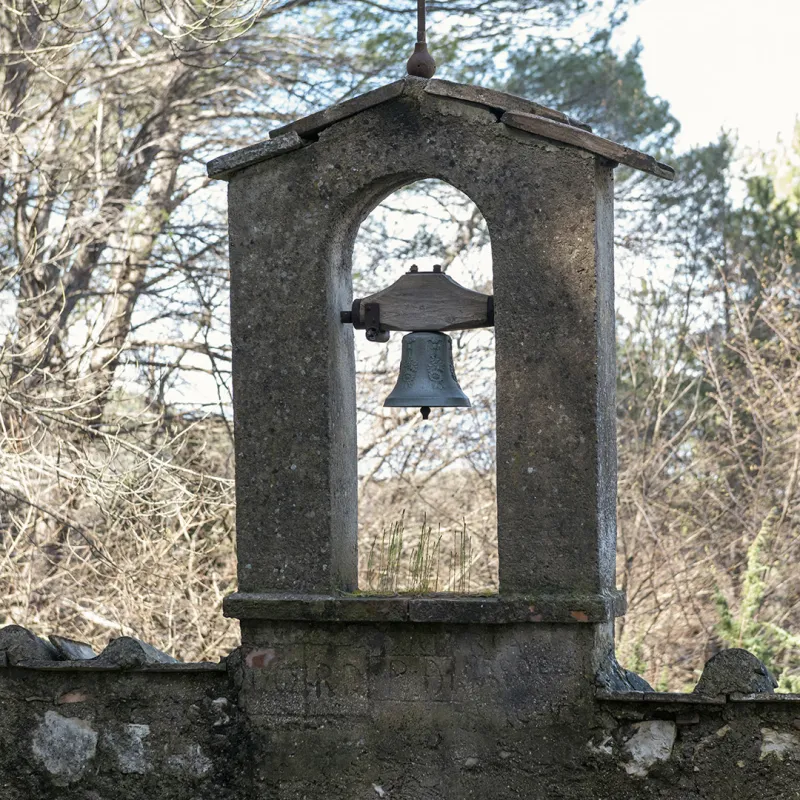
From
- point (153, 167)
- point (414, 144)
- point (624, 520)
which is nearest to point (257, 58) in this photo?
point (153, 167)

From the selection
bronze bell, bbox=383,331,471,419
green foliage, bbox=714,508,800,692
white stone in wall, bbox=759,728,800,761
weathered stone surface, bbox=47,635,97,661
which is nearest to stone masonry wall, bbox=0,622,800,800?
white stone in wall, bbox=759,728,800,761

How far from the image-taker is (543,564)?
3.39 metres

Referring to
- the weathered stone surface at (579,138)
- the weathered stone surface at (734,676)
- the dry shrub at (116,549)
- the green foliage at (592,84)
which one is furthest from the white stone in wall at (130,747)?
the green foliage at (592,84)

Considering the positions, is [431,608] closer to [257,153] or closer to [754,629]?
[257,153]

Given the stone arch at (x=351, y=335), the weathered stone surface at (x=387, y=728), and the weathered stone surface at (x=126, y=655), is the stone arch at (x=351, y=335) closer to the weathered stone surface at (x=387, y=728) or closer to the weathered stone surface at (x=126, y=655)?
the weathered stone surface at (x=387, y=728)

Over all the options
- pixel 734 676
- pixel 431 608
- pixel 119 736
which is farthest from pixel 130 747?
pixel 734 676

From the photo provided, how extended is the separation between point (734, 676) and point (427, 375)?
4.42ft

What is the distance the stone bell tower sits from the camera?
11.1 feet

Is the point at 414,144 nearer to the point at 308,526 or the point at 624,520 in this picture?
the point at 308,526

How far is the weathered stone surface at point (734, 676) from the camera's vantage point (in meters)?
3.19

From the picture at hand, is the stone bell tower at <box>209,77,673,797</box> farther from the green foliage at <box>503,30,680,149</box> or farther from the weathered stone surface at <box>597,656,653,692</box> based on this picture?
the green foliage at <box>503,30,680,149</box>

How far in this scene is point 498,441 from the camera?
11.3 ft

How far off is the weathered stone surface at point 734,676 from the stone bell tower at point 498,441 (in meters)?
0.33

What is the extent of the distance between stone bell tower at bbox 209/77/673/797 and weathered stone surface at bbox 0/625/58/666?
72cm
